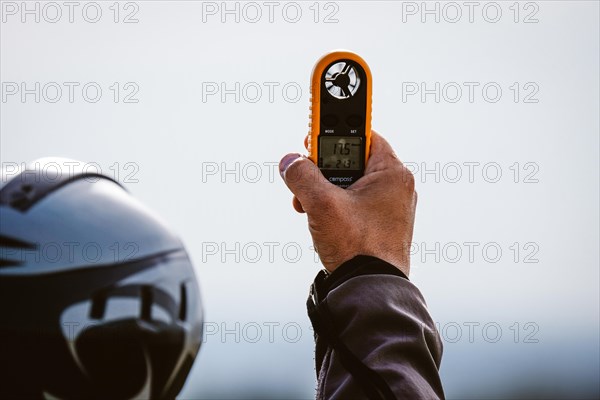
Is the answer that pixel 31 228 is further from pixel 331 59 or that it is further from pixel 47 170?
pixel 331 59

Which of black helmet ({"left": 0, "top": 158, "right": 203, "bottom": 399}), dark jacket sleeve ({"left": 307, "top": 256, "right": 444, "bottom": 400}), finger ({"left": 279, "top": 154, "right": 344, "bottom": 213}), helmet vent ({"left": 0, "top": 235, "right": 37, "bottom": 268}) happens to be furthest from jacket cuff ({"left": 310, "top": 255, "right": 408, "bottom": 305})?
helmet vent ({"left": 0, "top": 235, "right": 37, "bottom": 268})

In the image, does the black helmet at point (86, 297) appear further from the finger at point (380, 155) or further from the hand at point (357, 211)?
the finger at point (380, 155)

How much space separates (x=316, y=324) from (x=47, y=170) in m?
0.75

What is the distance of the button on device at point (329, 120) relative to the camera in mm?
3096

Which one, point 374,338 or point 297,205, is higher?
point 297,205

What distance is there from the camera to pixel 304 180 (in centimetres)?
275

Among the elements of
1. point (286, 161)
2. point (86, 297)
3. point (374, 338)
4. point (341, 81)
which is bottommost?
point (374, 338)

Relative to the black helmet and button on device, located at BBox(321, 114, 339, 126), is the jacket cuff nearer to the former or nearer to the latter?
the black helmet

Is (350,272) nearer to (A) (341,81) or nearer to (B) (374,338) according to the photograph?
(B) (374,338)

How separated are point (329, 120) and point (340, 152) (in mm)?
149

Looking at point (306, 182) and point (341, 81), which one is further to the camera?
point (341, 81)

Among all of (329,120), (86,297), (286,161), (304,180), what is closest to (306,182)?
(304,180)

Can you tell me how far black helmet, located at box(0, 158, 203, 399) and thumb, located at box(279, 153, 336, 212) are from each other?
2.18 ft

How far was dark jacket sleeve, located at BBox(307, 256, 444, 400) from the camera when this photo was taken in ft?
7.15
